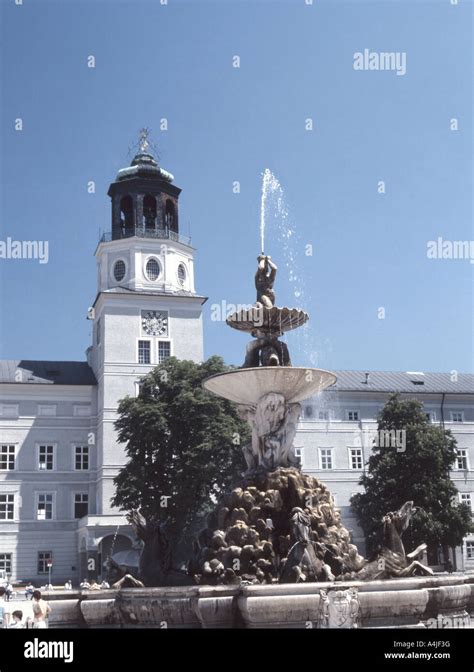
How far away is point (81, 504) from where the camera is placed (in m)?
50.9

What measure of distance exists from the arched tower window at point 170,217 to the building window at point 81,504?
58.4 ft

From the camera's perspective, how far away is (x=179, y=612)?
12922 mm

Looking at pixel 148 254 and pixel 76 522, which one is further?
pixel 148 254

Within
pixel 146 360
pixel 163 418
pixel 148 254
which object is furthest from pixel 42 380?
pixel 163 418

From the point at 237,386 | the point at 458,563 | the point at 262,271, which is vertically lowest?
the point at 458,563

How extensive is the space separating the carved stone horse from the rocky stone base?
41 centimetres

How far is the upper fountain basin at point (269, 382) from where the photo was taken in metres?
17.3

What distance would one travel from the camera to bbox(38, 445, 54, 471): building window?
51188 mm

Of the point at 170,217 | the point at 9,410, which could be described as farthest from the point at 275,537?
the point at 170,217

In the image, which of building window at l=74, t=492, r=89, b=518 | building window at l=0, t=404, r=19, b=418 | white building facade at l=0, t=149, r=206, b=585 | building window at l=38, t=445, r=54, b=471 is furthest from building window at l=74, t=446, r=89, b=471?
building window at l=0, t=404, r=19, b=418

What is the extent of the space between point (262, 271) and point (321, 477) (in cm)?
3612

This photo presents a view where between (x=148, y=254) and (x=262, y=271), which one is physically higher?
(x=148, y=254)

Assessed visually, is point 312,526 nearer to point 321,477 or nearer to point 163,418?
point 163,418

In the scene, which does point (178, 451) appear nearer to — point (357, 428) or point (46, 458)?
point (46, 458)
